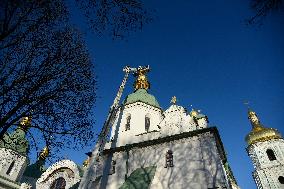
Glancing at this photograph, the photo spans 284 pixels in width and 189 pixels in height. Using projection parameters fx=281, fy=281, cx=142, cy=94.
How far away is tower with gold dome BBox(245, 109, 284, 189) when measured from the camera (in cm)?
3502

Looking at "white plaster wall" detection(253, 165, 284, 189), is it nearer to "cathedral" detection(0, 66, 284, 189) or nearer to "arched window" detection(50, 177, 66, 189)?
"cathedral" detection(0, 66, 284, 189)

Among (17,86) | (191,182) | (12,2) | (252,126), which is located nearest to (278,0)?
(12,2)

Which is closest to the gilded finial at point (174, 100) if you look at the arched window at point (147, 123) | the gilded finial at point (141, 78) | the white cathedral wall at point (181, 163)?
the arched window at point (147, 123)

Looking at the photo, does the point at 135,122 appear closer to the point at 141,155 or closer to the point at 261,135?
the point at 141,155

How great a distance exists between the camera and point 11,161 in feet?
92.9

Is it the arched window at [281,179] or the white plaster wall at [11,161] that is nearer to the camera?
the white plaster wall at [11,161]

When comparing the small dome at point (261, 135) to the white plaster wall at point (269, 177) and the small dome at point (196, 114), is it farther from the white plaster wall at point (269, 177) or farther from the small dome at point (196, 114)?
the small dome at point (196, 114)

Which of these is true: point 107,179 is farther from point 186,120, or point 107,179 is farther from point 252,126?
point 252,126

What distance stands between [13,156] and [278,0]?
28.6 meters

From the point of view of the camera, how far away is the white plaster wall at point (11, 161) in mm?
27375

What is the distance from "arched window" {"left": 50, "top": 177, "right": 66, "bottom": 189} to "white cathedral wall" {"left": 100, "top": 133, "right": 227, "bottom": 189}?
8.06m

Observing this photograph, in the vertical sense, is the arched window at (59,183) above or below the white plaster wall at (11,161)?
below

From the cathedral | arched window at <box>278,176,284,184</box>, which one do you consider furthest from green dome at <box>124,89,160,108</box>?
arched window at <box>278,176,284,184</box>

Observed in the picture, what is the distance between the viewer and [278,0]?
742 cm
